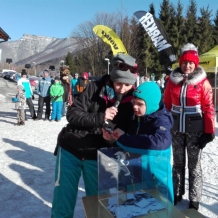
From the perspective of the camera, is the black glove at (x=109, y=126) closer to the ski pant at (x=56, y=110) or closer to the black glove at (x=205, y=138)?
the black glove at (x=205, y=138)

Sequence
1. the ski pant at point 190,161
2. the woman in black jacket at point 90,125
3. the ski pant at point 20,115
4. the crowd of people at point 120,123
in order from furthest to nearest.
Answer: the ski pant at point 20,115 → the ski pant at point 190,161 → the woman in black jacket at point 90,125 → the crowd of people at point 120,123

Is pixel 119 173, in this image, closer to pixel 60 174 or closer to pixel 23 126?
pixel 60 174

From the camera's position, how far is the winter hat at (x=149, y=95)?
188cm

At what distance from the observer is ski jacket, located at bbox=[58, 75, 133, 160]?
2045mm

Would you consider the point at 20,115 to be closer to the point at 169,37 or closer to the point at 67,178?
the point at 67,178

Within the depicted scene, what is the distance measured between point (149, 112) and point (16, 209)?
2.09m

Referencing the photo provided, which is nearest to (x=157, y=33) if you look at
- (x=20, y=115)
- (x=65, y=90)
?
(x=65, y=90)

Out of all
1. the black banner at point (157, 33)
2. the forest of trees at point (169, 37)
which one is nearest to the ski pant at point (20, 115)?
the black banner at point (157, 33)

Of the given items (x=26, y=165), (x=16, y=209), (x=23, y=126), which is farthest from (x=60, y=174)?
(x=23, y=126)

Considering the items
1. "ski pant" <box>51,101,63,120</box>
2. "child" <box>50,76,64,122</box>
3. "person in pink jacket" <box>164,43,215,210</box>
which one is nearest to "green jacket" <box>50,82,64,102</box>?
"child" <box>50,76,64,122</box>

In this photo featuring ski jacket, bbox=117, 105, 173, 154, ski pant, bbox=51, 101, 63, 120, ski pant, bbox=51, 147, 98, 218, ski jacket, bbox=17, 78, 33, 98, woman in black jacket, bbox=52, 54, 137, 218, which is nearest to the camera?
ski jacket, bbox=117, 105, 173, 154

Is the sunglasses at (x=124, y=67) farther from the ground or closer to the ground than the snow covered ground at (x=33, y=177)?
farther from the ground

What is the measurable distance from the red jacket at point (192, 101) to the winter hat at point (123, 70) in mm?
1011

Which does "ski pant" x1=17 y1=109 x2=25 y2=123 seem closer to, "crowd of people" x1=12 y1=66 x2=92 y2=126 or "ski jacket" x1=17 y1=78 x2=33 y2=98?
"crowd of people" x1=12 y1=66 x2=92 y2=126
